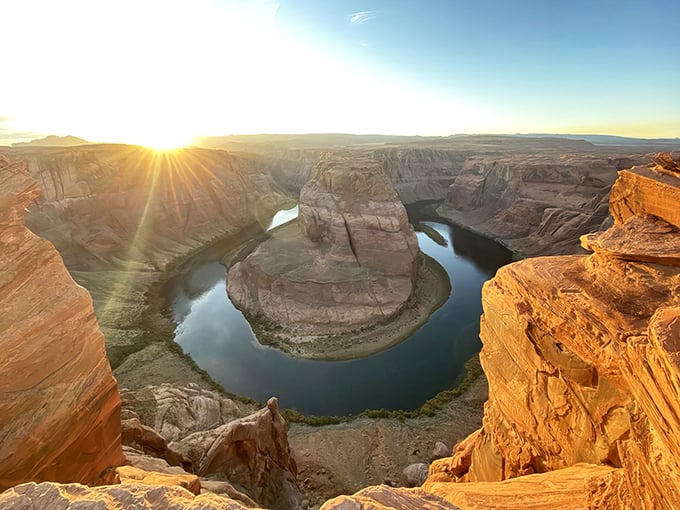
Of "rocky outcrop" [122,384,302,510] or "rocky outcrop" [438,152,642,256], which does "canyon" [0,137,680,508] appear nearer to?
"rocky outcrop" [122,384,302,510]

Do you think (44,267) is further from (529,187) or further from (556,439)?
(529,187)

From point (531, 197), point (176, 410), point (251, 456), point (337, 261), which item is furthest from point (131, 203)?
point (531, 197)

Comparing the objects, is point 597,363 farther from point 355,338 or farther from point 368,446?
point 355,338

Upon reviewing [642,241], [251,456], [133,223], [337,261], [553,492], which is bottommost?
[251,456]

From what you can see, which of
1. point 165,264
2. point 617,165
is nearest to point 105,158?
point 165,264

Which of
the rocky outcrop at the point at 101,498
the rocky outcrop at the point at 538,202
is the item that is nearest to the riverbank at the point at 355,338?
the rocky outcrop at the point at 101,498

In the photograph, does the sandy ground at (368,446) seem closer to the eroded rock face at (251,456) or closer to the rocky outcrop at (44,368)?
the eroded rock face at (251,456)
